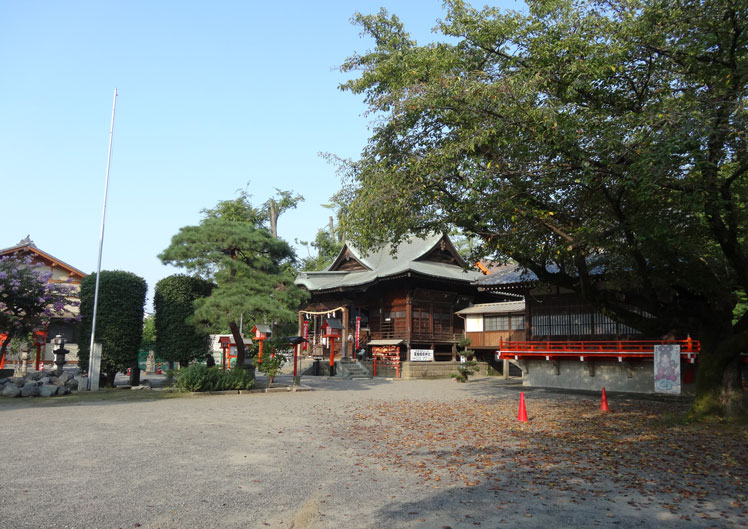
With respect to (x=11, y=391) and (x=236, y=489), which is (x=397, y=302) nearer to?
(x=11, y=391)

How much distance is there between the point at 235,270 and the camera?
21797mm

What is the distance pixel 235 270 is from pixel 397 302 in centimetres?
1468

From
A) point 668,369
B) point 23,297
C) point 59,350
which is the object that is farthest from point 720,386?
point 59,350

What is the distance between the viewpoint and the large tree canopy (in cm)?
1008

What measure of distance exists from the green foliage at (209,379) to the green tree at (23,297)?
6.19 metres

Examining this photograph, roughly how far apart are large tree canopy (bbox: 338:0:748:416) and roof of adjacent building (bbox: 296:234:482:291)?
18.4m

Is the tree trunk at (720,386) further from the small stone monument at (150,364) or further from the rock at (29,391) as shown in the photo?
the small stone monument at (150,364)

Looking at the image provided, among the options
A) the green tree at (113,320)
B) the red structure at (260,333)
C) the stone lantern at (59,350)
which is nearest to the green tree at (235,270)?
the red structure at (260,333)

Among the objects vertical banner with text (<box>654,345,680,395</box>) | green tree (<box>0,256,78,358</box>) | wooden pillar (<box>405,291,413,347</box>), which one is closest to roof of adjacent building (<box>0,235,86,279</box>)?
green tree (<box>0,256,78,358</box>)

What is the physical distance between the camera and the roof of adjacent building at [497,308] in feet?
99.8

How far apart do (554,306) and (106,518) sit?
21.6 meters

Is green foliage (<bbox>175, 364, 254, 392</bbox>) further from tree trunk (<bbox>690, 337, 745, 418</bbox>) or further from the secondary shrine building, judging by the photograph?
tree trunk (<bbox>690, 337, 745, 418</bbox>)

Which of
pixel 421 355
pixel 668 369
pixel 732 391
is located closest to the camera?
pixel 732 391

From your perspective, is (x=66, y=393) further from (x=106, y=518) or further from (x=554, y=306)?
(x=554, y=306)
